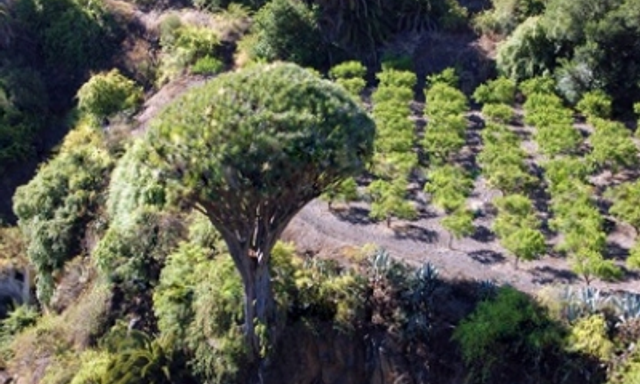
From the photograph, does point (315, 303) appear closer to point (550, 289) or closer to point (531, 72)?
point (550, 289)

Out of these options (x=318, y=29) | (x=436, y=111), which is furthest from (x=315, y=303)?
(x=318, y=29)

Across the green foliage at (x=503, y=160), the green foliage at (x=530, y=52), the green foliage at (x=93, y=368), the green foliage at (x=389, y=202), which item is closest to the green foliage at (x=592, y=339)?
the green foliage at (x=503, y=160)

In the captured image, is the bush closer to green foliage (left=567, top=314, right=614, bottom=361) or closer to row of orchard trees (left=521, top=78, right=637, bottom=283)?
row of orchard trees (left=521, top=78, right=637, bottom=283)

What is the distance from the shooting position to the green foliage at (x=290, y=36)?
28609 millimetres

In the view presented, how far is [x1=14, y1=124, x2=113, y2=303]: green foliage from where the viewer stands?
23.5 m

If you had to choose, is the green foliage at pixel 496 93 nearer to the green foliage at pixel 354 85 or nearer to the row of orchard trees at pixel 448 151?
→ the row of orchard trees at pixel 448 151

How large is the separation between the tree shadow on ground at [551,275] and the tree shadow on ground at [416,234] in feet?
9.13

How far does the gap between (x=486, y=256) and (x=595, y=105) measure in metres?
7.82

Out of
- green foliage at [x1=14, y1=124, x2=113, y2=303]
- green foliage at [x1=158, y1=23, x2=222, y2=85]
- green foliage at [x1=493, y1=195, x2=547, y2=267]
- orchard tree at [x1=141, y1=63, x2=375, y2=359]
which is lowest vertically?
green foliage at [x1=14, y1=124, x2=113, y2=303]

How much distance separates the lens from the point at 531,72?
26.8 metres

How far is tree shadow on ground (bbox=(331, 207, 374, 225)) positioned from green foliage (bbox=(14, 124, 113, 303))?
7430 mm

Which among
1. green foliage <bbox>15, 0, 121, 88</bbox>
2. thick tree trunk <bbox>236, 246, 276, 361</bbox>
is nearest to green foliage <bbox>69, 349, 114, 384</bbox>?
thick tree trunk <bbox>236, 246, 276, 361</bbox>

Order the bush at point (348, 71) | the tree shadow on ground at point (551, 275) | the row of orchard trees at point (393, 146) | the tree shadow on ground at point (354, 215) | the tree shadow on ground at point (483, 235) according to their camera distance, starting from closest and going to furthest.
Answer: the tree shadow on ground at point (551, 275), the tree shadow on ground at point (483, 235), the row of orchard trees at point (393, 146), the tree shadow on ground at point (354, 215), the bush at point (348, 71)

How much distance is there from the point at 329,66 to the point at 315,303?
41.1 feet
